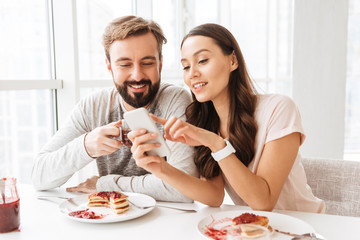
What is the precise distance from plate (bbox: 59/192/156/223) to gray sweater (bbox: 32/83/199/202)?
9cm

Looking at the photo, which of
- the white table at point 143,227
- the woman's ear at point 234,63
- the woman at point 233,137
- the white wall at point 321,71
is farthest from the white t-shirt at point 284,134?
the white wall at point 321,71

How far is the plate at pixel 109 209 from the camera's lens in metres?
1.17

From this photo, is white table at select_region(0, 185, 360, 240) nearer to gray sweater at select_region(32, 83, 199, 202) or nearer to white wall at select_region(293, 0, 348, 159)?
gray sweater at select_region(32, 83, 199, 202)

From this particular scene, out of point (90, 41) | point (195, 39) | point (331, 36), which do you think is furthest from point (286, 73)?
point (195, 39)

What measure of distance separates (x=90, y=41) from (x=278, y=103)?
1894 mm

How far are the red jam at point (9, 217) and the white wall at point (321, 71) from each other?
350cm

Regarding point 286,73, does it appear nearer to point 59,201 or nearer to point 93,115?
point 93,115

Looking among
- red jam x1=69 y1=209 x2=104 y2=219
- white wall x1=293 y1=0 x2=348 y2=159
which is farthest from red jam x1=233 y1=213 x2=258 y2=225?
white wall x1=293 y1=0 x2=348 y2=159

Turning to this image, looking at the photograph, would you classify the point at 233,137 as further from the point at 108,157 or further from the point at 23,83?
the point at 23,83

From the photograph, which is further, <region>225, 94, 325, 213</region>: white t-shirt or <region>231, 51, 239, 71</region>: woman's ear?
<region>231, 51, 239, 71</region>: woman's ear

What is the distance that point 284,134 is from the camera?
1.39 meters

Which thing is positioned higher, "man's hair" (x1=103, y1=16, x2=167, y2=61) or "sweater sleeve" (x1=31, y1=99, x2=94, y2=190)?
"man's hair" (x1=103, y1=16, x2=167, y2=61)

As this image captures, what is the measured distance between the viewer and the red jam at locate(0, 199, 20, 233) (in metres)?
1.11

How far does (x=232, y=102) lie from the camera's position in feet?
5.16
